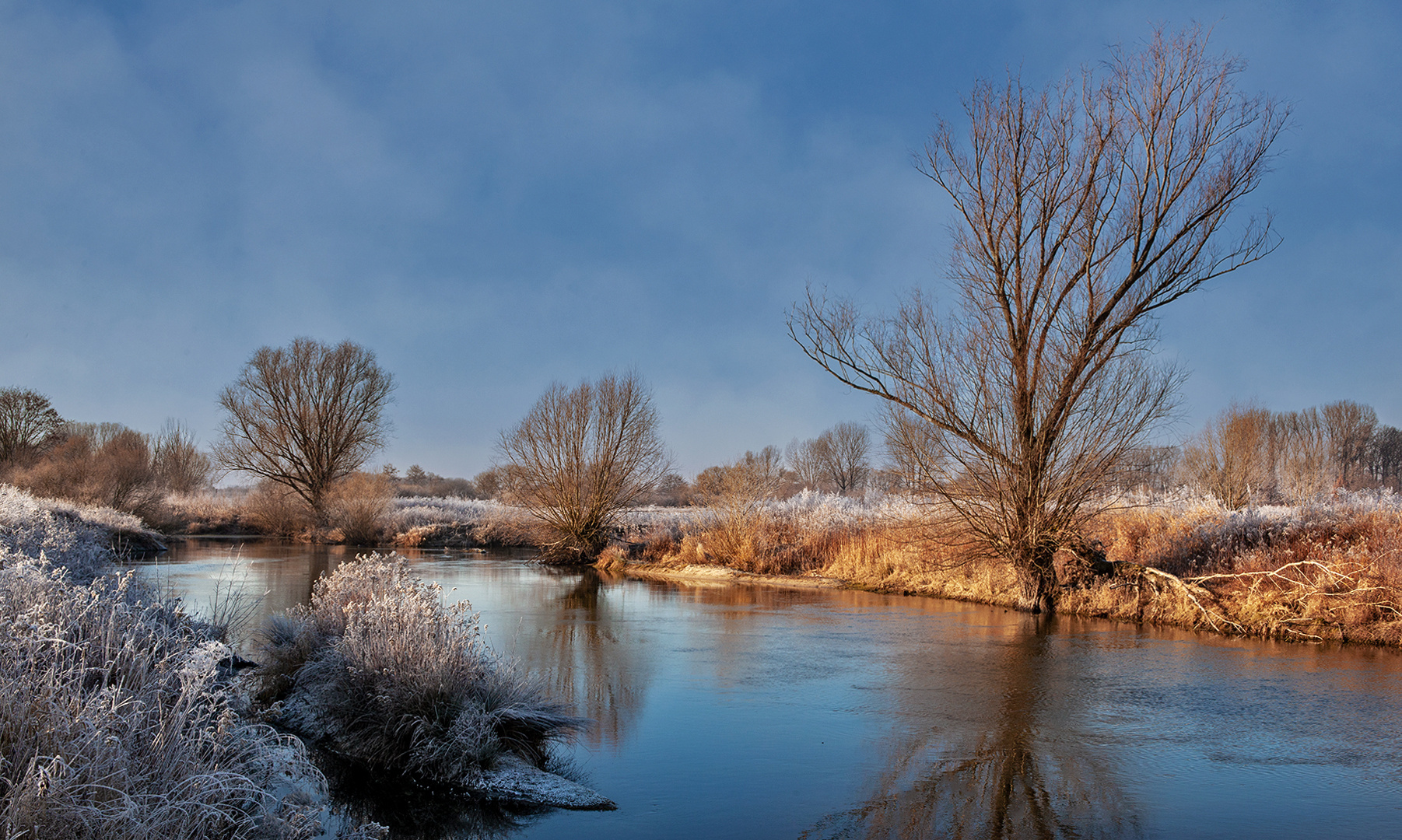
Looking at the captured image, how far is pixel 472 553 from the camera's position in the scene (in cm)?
3059

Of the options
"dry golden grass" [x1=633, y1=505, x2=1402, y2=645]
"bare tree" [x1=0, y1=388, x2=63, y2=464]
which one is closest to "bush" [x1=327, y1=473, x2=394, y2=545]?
"bare tree" [x1=0, y1=388, x2=63, y2=464]

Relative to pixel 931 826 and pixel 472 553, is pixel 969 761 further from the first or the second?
pixel 472 553

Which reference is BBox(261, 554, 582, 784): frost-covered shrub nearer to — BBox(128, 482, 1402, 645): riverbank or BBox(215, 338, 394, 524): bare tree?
BBox(128, 482, 1402, 645): riverbank

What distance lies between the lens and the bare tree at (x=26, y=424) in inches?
1515

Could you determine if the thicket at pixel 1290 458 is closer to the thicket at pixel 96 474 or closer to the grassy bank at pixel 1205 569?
the grassy bank at pixel 1205 569

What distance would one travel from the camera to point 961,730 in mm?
6949

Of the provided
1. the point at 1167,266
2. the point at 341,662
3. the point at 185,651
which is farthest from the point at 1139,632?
the point at 185,651

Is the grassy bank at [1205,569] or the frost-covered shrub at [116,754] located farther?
the grassy bank at [1205,569]

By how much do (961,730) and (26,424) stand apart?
47.6 metres

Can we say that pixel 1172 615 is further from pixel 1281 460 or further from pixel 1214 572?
pixel 1281 460

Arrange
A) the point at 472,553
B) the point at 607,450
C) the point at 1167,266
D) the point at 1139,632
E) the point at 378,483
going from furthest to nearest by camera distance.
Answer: the point at 378,483 < the point at 472,553 < the point at 607,450 < the point at 1167,266 < the point at 1139,632

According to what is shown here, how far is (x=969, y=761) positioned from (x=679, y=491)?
52.4 m

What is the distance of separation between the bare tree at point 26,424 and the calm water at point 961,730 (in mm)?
34719

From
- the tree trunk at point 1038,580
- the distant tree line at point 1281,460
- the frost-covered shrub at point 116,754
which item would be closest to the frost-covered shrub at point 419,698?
the frost-covered shrub at point 116,754
